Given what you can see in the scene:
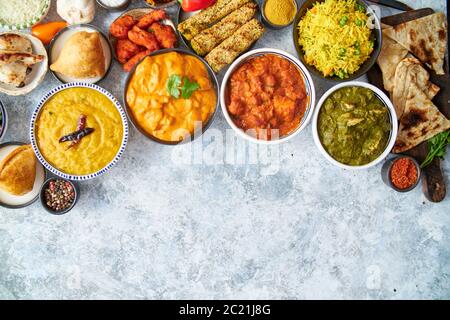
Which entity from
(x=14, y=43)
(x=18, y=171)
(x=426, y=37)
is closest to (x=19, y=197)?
(x=18, y=171)

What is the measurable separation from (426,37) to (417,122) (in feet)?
2.52

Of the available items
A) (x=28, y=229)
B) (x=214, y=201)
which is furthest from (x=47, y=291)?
(x=214, y=201)

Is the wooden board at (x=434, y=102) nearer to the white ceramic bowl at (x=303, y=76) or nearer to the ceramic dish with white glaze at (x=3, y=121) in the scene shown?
the white ceramic bowl at (x=303, y=76)

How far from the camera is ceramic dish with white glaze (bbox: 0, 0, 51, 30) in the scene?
12.7 ft

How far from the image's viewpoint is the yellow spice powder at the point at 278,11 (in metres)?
3.90

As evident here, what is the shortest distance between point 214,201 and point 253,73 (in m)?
1.22

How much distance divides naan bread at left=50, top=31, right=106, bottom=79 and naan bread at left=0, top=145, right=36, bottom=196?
0.75 metres

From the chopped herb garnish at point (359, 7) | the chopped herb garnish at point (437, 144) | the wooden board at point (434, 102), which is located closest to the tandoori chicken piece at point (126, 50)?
the chopped herb garnish at point (359, 7)

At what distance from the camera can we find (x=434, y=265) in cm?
426

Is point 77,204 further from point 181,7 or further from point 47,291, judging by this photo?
point 181,7

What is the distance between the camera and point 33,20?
388cm

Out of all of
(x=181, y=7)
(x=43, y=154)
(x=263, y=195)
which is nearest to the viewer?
(x=43, y=154)

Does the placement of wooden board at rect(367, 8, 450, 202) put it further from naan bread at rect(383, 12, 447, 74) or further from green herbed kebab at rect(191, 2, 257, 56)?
green herbed kebab at rect(191, 2, 257, 56)

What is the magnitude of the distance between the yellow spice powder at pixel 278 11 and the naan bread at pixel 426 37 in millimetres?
888
